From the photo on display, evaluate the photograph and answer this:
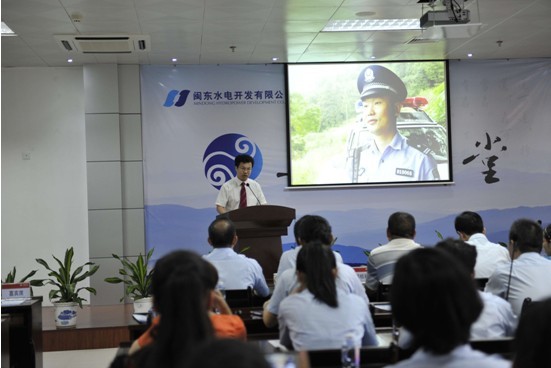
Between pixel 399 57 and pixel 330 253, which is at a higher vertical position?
pixel 399 57

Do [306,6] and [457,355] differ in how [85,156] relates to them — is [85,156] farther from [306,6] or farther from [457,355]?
[457,355]

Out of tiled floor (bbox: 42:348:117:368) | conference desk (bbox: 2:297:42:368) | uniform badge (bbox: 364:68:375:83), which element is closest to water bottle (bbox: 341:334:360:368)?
conference desk (bbox: 2:297:42:368)

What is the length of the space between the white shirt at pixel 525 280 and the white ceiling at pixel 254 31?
3.70 m

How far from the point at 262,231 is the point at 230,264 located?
5.65ft

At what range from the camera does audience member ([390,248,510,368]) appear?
1.68m

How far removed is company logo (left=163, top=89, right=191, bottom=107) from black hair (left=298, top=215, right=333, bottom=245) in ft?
19.1

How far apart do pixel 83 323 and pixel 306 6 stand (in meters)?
3.99

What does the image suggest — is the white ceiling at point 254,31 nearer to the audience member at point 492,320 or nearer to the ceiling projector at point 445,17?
the ceiling projector at point 445,17

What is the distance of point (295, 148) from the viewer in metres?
9.80

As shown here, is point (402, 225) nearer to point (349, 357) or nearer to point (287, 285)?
point (287, 285)

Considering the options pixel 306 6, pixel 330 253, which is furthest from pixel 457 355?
pixel 306 6

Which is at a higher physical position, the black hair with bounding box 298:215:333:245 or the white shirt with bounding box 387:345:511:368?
the black hair with bounding box 298:215:333:245

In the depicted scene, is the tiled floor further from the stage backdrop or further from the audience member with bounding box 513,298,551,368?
the audience member with bounding box 513,298,551,368

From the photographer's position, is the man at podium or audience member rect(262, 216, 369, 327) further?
the man at podium
